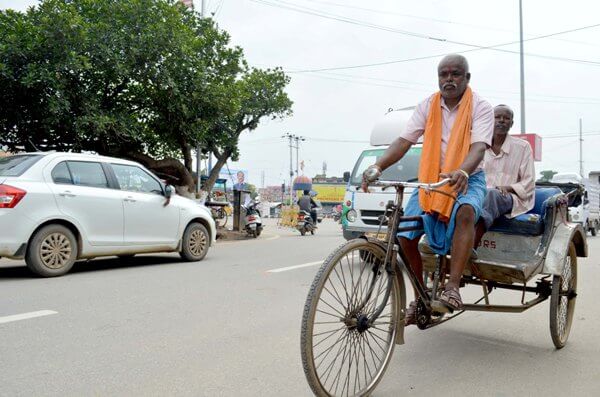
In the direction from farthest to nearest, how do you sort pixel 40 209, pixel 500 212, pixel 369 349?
1. pixel 40 209
2. pixel 500 212
3. pixel 369 349

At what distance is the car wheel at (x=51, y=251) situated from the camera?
686cm

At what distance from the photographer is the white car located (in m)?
6.73

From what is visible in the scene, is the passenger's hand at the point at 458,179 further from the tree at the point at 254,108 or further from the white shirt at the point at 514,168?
the tree at the point at 254,108

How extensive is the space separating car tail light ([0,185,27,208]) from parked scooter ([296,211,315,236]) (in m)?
13.0

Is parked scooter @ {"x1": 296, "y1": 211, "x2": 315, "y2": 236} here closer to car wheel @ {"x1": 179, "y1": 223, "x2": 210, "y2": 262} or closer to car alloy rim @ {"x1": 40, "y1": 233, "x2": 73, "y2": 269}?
car wheel @ {"x1": 179, "y1": 223, "x2": 210, "y2": 262}

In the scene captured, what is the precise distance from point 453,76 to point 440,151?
0.51m

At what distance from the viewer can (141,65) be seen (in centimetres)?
1224

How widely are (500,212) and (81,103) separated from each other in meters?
9.84

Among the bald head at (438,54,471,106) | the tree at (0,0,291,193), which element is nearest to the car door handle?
the tree at (0,0,291,193)

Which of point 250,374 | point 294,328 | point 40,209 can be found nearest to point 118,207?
point 40,209

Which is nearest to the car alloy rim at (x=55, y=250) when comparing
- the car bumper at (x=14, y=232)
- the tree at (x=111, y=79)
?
the car bumper at (x=14, y=232)

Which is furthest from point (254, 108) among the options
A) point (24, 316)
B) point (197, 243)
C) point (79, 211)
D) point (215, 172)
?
point (24, 316)

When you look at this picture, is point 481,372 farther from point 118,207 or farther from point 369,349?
point 118,207

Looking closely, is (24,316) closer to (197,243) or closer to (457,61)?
(457,61)
